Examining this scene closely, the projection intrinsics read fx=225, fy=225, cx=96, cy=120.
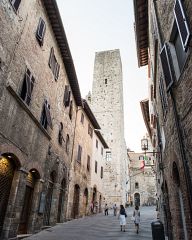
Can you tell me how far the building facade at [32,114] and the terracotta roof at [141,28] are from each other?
159 inches

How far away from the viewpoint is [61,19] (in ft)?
38.9

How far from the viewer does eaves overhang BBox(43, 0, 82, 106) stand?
11266mm

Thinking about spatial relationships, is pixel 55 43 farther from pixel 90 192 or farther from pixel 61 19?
pixel 90 192

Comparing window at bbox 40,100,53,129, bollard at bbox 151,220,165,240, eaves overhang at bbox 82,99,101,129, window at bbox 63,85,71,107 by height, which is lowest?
bollard at bbox 151,220,165,240

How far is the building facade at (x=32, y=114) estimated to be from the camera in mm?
7734

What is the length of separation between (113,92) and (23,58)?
32374mm

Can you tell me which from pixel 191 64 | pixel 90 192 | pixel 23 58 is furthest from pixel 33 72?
pixel 90 192

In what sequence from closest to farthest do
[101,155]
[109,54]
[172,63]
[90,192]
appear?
[172,63] → [90,192] → [101,155] → [109,54]

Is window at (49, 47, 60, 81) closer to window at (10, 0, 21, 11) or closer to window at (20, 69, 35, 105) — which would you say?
window at (20, 69, 35, 105)

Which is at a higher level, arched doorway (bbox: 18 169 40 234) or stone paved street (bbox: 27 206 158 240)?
arched doorway (bbox: 18 169 40 234)

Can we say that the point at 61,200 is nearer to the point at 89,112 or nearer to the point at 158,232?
the point at 158,232

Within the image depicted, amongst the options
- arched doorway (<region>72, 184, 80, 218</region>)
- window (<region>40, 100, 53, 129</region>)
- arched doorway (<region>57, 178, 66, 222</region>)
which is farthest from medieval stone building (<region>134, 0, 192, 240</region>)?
arched doorway (<region>72, 184, 80, 218</region>)

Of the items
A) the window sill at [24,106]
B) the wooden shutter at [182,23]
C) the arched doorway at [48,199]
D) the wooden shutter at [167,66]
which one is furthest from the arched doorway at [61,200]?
the wooden shutter at [182,23]

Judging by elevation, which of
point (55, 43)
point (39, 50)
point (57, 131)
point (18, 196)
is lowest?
point (18, 196)
